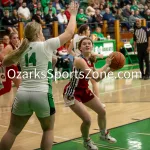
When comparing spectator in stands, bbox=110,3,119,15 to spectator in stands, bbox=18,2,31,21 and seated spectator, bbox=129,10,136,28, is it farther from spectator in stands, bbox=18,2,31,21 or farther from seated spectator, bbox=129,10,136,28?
spectator in stands, bbox=18,2,31,21

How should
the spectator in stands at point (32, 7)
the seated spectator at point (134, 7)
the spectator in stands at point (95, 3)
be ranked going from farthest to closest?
the seated spectator at point (134, 7) < the spectator in stands at point (95, 3) < the spectator in stands at point (32, 7)

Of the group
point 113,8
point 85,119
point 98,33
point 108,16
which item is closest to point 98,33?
point 98,33

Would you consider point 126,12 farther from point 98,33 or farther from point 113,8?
point 98,33

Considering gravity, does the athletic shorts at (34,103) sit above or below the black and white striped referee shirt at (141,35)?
below

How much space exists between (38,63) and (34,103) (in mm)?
415

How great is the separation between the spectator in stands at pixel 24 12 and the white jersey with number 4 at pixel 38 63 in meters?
11.4

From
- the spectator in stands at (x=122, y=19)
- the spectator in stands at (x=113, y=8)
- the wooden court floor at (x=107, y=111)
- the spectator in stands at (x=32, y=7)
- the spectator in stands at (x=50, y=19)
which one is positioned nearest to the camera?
the wooden court floor at (x=107, y=111)

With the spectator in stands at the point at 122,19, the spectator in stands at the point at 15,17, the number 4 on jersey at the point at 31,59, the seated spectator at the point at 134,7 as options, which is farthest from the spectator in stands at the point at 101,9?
the number 4 on jersey at the point at 31,59

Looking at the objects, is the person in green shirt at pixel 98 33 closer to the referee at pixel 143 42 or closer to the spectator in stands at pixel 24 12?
the spectator in stands at pixel 24 12

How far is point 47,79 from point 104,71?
89 centimetres

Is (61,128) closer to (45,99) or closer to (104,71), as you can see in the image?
(104,71)

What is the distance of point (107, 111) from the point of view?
24.1ft

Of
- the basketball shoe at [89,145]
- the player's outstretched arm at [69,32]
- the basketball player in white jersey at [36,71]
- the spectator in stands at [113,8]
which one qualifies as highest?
the spectator in stands at [113,8]

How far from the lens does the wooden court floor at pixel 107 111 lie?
5.70 metres
